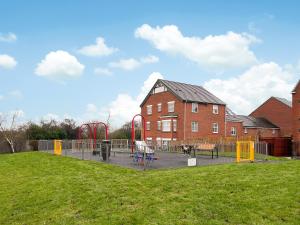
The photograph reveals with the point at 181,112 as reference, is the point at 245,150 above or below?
below

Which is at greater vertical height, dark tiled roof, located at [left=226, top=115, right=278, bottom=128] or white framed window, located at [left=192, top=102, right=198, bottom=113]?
white framed window, located at [left=192, top=102, right=198, bottom=113]

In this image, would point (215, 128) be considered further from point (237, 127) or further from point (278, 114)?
point (278, 114)

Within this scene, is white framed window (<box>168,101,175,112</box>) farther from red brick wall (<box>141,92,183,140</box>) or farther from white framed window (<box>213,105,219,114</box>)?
white framed window (<box>213,105,219,114</box>)

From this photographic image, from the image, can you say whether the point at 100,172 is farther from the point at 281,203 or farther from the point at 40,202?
the point at 281,203

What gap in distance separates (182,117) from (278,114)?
25.4 metres

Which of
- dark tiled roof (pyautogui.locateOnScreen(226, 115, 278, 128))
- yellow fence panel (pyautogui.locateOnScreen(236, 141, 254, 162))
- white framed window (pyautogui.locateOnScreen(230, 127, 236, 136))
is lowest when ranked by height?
yellow fence panel (pyautogui.locateOnScreen(236, 141, 254, 162))

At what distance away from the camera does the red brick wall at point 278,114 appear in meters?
58.7

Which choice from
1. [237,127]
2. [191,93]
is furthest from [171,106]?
[237,127]

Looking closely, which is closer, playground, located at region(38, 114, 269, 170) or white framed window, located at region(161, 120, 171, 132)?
playground, located at region(38, 114, 269, 170)

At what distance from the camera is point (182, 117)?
145ft

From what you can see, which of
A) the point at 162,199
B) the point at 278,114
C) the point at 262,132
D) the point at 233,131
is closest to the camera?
the point at 162,199

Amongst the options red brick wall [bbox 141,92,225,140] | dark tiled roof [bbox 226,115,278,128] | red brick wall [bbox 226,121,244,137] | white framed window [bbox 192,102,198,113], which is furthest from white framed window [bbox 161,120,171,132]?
dark tiled roof [bbox 226,115,278,128]

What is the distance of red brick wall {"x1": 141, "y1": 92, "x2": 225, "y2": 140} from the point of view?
146 ft

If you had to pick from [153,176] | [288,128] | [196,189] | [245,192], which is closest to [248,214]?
[245,192]
